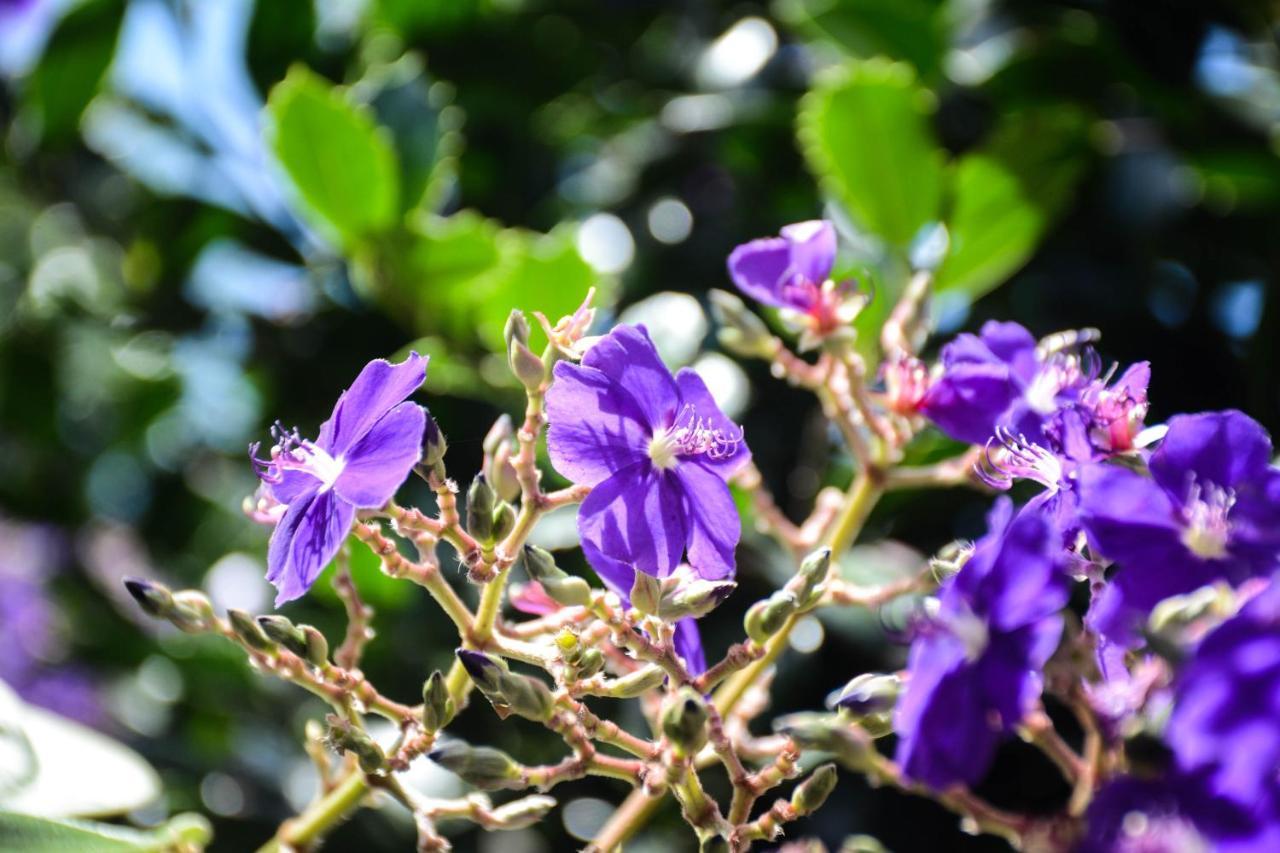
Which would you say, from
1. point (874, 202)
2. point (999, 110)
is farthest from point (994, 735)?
point (999, 110)

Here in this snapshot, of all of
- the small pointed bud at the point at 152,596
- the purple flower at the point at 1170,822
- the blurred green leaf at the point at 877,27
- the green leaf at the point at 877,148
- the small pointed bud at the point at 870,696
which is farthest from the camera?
the blurred green leaf at the point at 877,27

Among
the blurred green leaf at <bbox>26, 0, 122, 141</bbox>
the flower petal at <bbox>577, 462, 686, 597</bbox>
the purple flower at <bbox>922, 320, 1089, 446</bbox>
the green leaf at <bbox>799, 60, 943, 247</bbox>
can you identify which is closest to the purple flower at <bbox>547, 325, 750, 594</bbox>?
the flower petal at <bbox>577, 462, 686, 597</bbox>

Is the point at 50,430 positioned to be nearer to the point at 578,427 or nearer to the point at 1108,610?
the point at 578,427

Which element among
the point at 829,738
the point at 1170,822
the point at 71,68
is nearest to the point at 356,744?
the point at 829,738

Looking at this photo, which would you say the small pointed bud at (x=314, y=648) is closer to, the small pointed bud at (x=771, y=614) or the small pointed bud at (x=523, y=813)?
the small pointed bud at (x=523, y=813)

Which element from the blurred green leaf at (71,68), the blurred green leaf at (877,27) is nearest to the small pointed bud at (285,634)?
the blurred green leaf at (877,27)

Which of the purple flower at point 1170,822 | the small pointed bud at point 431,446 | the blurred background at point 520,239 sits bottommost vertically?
the blurred background at point 520,239
